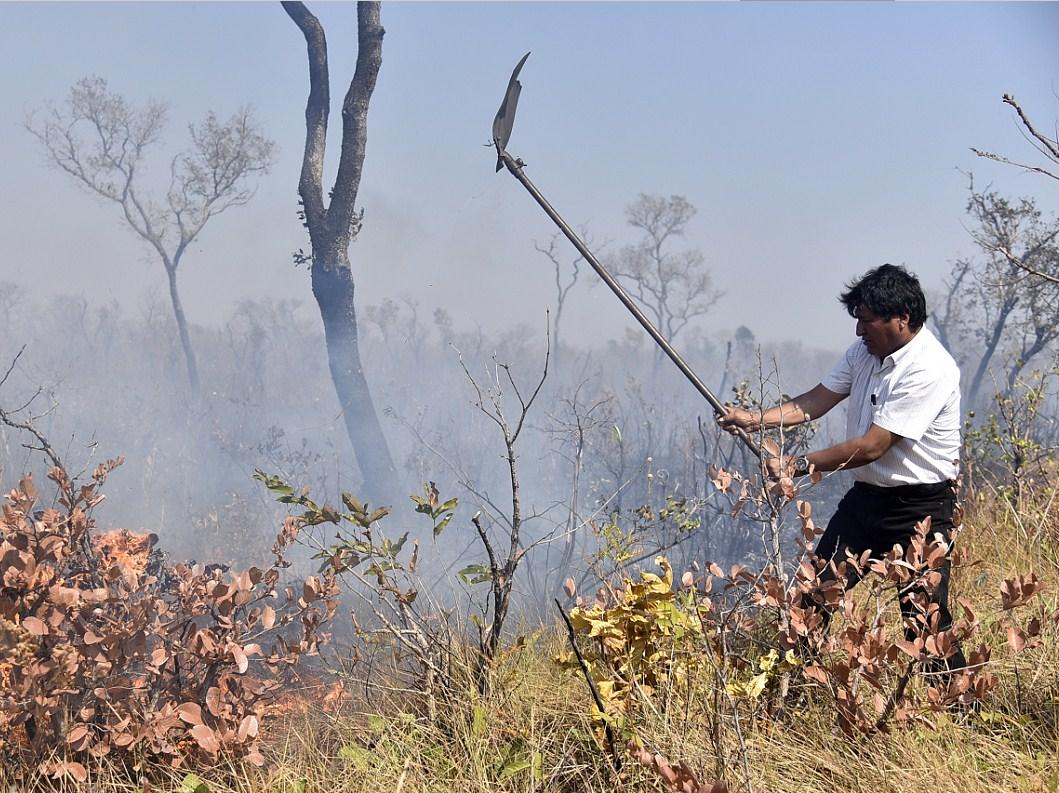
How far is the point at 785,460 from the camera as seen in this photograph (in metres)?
2.37

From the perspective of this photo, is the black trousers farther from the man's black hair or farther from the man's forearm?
the man's black hair

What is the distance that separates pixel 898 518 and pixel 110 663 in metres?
2.38

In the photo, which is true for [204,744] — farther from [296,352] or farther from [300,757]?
[296,352]

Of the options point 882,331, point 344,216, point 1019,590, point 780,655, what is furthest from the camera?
point 344,216

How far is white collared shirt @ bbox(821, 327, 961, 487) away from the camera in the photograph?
268cm

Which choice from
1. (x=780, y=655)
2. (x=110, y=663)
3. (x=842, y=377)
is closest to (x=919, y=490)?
(x=842, y=377)

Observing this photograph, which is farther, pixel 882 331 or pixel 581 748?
pixel 882 331

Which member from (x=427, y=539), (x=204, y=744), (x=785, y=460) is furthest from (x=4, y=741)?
(x=427, y=539)

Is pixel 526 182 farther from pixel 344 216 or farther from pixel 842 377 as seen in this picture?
pixel 344 216


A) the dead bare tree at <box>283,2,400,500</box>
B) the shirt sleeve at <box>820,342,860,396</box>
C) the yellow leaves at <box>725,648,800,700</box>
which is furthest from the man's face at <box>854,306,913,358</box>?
the dead bare tree at <box>283,2,400,500</box>

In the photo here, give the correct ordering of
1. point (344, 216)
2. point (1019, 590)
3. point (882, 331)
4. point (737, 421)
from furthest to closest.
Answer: point (344, 216) < point (737, 421) < point (882, 331) < point (1019, 590)

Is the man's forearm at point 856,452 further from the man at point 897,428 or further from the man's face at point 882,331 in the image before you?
the man's face at point 882,331

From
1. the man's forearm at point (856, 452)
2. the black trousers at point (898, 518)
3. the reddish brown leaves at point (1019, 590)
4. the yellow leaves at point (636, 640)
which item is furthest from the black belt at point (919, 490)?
the yellow leaves at point (636, 640)

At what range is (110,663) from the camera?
2344 millimetres
